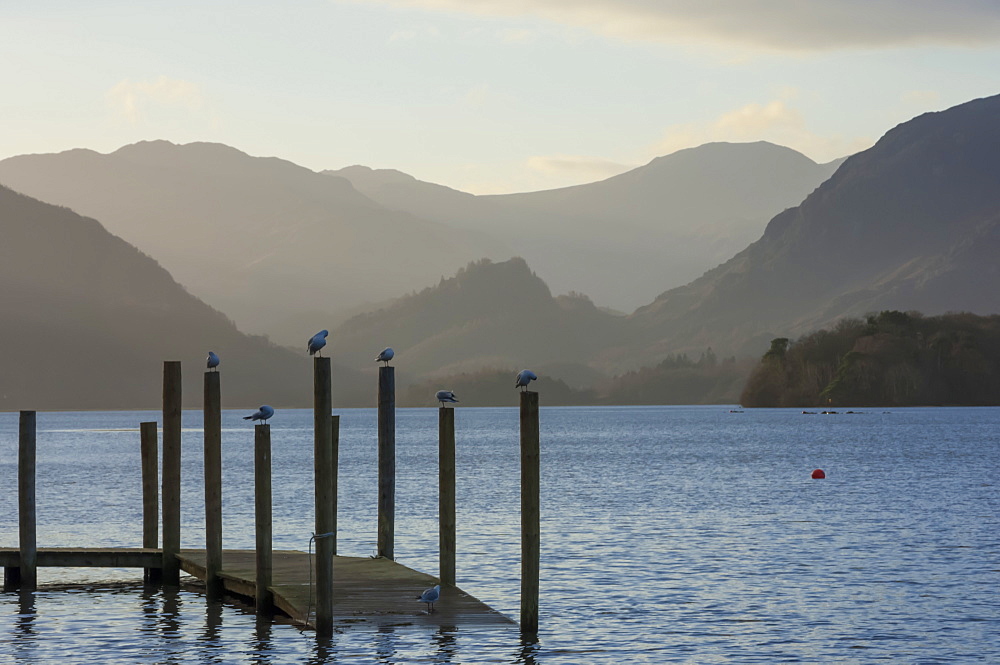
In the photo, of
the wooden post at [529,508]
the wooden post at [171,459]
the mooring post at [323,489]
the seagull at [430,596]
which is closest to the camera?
the wooden post at [529,508]

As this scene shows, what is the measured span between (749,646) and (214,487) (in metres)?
12.1

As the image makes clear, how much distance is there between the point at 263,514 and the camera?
26.7 metres

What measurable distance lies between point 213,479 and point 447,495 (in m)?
5.24

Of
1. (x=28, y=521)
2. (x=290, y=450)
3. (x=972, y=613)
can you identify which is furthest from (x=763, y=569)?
(x=290, y=450)

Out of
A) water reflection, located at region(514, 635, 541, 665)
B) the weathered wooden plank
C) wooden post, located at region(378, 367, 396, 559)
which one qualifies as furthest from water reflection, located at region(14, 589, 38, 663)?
water reflection, located at region(514, 635, 541, 665)

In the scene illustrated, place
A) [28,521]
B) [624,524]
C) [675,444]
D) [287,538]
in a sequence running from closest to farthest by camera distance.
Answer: [28,521] < [287,538] < [624,524] < [675,444]

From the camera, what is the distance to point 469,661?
25.0m

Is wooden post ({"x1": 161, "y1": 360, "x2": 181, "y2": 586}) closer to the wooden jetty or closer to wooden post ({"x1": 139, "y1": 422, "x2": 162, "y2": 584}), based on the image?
the wooden jetty

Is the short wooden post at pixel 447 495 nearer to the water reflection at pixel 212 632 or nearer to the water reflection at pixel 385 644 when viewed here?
the water reflection at pixel 385 644

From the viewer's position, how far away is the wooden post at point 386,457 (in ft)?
103

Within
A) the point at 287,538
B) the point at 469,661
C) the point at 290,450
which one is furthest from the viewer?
the point at 290,450

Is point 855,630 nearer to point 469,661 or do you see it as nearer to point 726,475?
point 469,661

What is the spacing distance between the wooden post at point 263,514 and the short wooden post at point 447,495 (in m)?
3.75

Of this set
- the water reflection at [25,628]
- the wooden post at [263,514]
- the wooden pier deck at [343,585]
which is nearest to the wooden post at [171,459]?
the wooden pier deck at [343,585]
